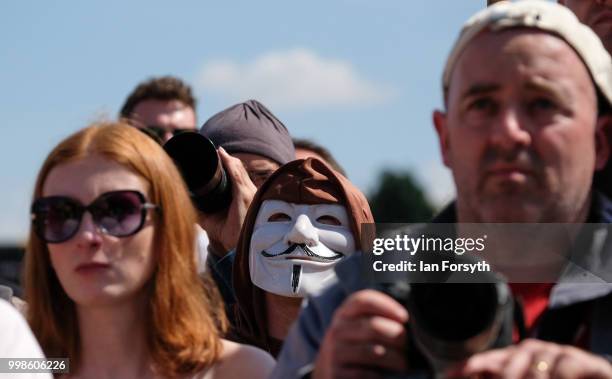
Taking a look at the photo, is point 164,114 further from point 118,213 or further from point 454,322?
point 454,322

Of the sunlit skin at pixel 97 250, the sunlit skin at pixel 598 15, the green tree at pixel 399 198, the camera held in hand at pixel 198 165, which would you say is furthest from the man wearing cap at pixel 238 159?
the green tree at pixel 399 198

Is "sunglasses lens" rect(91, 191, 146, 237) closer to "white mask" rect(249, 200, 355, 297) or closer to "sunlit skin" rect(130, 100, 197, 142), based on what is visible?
"white mask" rect(249, 200, 355, 297)

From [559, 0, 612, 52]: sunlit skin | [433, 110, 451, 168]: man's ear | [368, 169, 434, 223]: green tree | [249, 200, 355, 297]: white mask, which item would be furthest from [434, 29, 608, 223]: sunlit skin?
[368, 169, 434, 223]: green tree

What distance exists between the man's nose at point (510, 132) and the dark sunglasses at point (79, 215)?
1160mm

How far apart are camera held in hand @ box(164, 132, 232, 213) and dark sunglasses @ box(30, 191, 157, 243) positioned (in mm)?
1119

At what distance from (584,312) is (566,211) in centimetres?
20

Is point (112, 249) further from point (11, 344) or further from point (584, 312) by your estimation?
point (584, 312)

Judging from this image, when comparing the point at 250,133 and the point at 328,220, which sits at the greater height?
the point at 250,133

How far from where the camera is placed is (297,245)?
403 centimetres

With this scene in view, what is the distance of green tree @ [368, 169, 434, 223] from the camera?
2923 inches

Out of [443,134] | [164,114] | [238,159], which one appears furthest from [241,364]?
[164,114]

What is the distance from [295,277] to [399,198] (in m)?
71.9

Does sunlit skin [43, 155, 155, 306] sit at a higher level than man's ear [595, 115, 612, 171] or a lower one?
lower

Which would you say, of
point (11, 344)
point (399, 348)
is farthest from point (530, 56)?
point (11, 344)
